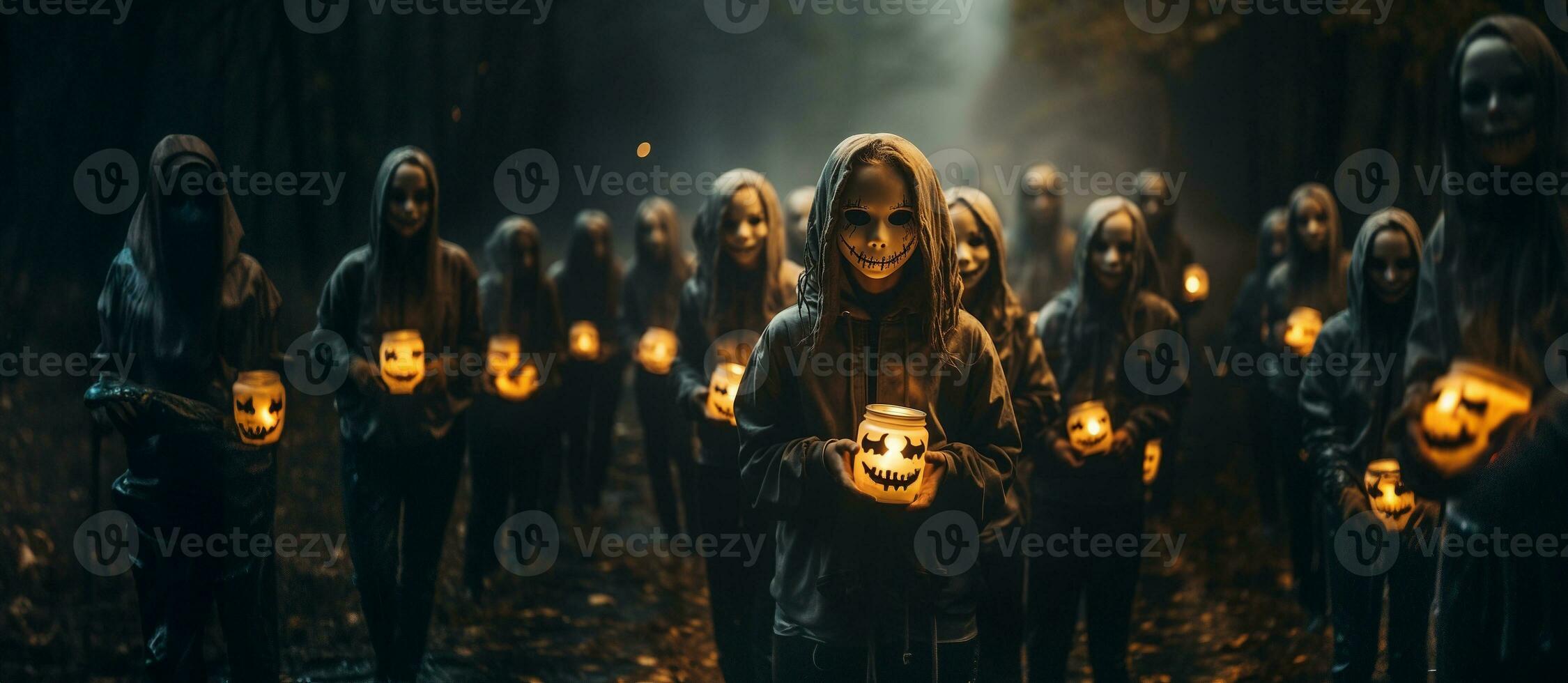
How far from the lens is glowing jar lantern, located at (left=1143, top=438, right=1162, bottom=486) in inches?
232

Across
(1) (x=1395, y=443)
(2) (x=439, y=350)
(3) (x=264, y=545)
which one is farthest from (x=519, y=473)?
(1) (x=1395, y=443)

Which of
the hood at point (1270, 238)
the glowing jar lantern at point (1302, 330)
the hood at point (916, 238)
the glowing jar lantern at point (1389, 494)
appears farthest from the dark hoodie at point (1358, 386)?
the hood at point (1270, 238)

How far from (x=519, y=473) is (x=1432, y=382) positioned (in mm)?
5807

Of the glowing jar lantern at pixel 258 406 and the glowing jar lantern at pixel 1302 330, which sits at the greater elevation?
the glowing jar lantern at pixel 1302 330

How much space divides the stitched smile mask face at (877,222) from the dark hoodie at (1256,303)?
5950mm

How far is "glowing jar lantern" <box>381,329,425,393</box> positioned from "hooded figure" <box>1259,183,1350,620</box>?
483 centimetres

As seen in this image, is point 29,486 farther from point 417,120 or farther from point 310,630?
point 417,120

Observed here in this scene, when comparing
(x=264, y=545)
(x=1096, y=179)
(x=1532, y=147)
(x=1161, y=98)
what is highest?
(x=1161, y=98)

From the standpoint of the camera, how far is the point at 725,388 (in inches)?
215

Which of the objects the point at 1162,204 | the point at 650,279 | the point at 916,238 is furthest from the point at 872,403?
the point at 1162,204

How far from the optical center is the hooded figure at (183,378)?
4637 mm

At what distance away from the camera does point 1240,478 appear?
1066 centimetres

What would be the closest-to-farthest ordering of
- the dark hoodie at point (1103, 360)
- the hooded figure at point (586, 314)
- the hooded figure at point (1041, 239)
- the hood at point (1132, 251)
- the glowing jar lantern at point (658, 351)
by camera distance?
1. the dark hoodie at point (1103, 360)
2. the hood at point (1132, 251)
3. the glowing jar lantern at point (658, 351)
4. the hooded figure at point (586, 314)
5. the hooded figure at point (1041, 239)

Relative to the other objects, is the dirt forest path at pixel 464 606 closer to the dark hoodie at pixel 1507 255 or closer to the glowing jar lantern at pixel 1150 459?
the glowing jar lantern at pixel 1150 459
